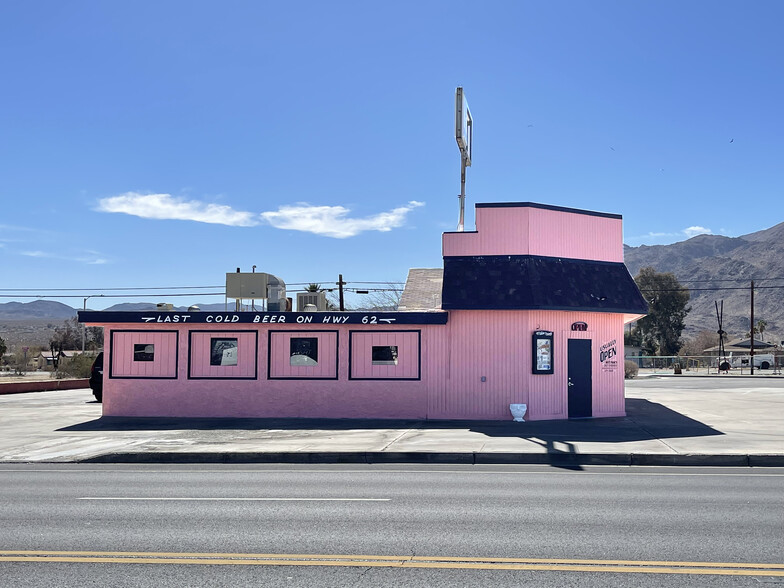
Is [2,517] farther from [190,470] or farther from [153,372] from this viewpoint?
[153,372]

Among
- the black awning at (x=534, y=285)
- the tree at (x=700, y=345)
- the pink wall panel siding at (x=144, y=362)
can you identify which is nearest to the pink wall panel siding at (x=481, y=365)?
the black awning at (x=534, y=285)

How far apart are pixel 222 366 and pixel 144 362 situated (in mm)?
2474

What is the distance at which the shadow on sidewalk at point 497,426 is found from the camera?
17.7 metres

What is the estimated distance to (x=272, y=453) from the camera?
49.4ft

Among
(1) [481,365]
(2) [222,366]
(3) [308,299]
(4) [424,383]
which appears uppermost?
(3) [308,299]

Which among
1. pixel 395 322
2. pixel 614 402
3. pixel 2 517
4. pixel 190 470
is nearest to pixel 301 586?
pixel 2 517

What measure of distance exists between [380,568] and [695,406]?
2153 cm

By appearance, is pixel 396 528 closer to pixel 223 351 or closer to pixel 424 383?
pixel 424 383

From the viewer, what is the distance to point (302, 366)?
2247 centimetres

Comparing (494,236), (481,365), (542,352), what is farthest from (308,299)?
(542,352)

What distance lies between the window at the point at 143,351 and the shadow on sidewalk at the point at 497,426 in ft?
6.03

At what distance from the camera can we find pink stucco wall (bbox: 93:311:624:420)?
2128 cm

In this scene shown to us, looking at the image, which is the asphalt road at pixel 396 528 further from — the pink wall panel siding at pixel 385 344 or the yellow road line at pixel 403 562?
the pink wall panel siding at pixel 385 344

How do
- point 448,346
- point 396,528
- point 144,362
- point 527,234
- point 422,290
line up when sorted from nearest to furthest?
point 396,528, point 527,234, point 448,346, point 144,362, point 422,290
